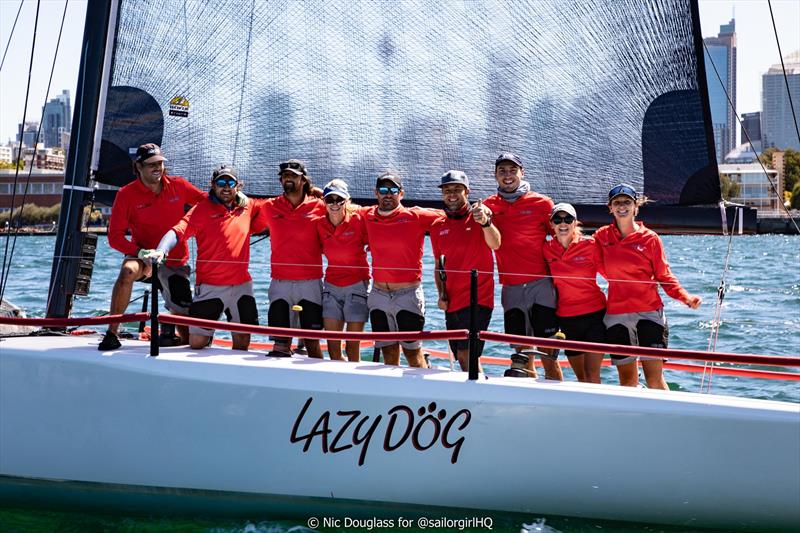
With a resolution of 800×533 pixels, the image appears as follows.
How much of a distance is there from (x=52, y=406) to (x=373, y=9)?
2.78 meters

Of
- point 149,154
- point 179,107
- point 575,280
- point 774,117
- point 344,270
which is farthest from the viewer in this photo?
point 774,117

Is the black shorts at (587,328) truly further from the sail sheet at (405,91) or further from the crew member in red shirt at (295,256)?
the crew member in red shirt at (295,256)

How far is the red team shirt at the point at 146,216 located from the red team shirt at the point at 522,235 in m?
1.66

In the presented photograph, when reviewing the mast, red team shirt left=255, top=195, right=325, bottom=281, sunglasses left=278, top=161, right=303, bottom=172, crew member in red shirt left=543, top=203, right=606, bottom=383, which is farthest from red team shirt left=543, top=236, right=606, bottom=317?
the mast

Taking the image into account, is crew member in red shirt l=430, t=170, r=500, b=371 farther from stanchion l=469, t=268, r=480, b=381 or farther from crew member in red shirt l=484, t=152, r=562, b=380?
stanchion l=469, t=268, r=480, b=381

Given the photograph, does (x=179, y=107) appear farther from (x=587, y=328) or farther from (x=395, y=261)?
(x=587, y=328)

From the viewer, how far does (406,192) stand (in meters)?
5.54

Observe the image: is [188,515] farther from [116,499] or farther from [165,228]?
[165,228]

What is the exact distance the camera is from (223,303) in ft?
16.3

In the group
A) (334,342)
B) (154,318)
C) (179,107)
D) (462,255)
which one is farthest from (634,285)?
(179,107)

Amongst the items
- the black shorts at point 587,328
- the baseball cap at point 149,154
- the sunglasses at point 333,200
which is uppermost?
the baseball cap at point 149,154

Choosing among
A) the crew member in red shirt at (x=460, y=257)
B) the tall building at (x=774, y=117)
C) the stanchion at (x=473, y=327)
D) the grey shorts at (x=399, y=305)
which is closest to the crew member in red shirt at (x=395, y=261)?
the grey shorts at (x=399, y=305)

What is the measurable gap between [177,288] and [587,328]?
2.17 metres

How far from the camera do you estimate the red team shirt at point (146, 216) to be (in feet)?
16.5
